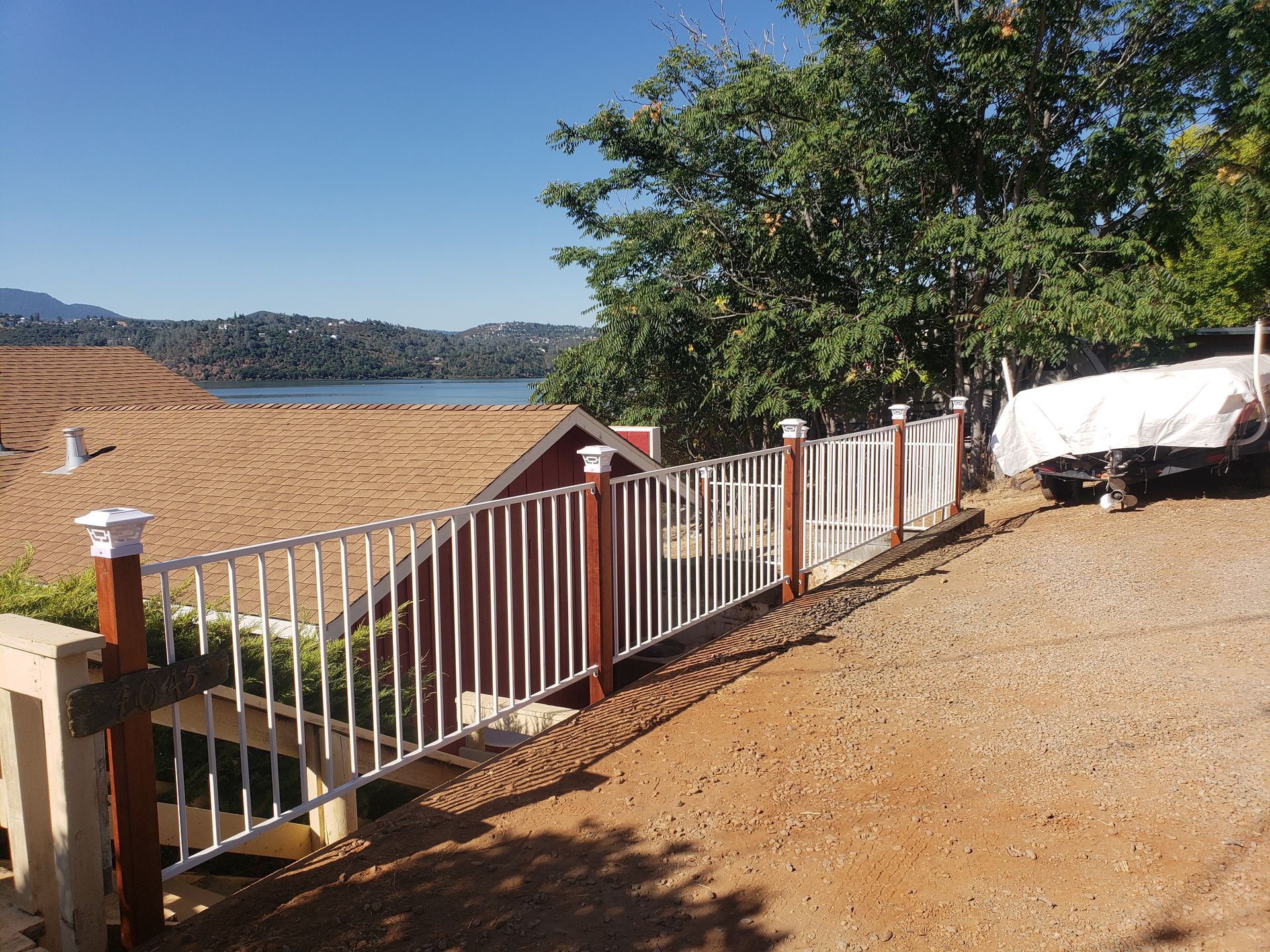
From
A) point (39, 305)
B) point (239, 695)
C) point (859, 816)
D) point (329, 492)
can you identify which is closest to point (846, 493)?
point (859, 816)

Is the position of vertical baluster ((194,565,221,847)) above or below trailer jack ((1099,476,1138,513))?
above

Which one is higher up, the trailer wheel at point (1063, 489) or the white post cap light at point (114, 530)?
the white post cap light at point (114, 530)

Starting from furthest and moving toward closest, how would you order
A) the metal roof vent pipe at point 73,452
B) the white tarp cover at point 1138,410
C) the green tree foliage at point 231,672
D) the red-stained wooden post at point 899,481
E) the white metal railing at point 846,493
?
the metal roof vent pipe at point 73,452 < the white tarp cover at point 1138,410 < the red-stained wooden post at point 899,481 < the white metal railing at point 846,493 < the green tree foliage at point 231,672

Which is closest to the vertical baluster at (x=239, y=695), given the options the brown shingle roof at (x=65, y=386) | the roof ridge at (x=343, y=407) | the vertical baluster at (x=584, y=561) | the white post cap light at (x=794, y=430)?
the vertical baluster at (x=584, y=561)

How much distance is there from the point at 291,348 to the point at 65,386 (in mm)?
30035

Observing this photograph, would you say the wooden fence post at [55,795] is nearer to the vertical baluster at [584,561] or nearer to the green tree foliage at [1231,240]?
the vertical baluster at [584,561]

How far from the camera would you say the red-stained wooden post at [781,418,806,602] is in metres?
6.73

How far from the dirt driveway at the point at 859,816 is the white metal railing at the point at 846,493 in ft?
5.05

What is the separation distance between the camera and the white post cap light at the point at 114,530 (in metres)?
2.41

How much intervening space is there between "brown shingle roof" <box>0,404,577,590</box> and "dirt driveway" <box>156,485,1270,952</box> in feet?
11.4

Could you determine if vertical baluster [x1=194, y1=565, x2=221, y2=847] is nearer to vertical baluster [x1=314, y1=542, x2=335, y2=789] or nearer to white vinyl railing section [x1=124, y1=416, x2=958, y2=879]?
white vinyl railing section [x1=124, y1=416, x2=958, y2=879]

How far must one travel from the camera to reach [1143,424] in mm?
10672

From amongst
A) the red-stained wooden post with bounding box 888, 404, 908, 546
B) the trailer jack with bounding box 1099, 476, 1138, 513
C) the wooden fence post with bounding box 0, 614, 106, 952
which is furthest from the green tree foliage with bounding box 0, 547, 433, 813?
the trailer jack with bounding box 1099, 476, 1138, 513

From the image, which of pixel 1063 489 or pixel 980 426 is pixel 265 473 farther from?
pixel 980 426
